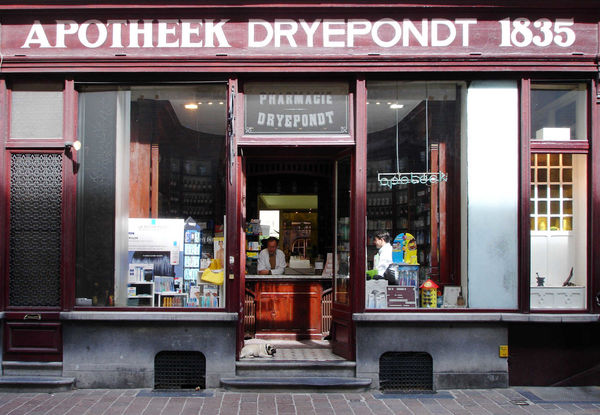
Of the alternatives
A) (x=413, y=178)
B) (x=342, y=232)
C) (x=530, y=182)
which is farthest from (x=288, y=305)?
(x=530, y=182)

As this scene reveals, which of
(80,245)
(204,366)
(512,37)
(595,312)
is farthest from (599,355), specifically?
(80,245)

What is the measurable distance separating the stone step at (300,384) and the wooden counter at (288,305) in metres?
2.00

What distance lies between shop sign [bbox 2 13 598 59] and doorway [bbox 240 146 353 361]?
146 cm

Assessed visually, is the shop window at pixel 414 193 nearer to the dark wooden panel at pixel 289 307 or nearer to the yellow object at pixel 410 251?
the yellow object at pixel 410 251

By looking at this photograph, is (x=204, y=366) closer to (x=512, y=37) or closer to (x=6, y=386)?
(x=6, y=386)

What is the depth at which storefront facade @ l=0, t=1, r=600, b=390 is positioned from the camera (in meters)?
7.71

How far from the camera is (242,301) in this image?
8.17 meters

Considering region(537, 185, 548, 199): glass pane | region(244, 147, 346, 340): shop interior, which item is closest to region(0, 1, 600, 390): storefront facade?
region(537, 185, 548, 199): glass pane

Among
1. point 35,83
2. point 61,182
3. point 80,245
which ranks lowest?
point 80,245

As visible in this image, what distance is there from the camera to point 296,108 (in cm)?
809

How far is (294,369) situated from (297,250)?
4353mm

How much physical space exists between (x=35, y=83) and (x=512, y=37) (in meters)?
6.61

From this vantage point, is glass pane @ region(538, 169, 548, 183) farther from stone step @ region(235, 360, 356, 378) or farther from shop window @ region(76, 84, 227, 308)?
shop window @ region(76, 84, 227, 308)

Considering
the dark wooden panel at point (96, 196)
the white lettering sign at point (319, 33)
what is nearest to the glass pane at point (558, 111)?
the white lettering sign at point (319, 33)
